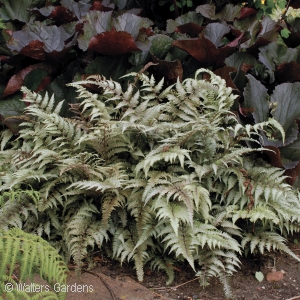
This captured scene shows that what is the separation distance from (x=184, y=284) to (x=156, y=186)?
A: 62 cm

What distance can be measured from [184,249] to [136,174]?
57 centimetres

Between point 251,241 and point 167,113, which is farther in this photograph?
point 167,113

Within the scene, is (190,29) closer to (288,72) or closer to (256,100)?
(288,72)

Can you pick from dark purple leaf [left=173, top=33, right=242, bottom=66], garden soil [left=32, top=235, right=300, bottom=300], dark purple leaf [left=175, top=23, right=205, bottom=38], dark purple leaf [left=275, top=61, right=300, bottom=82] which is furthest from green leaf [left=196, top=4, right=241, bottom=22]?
garden soil [left=32, top=235, right=300, bottom=300]

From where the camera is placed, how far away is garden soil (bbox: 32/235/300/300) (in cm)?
222

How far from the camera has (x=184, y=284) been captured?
236 cm

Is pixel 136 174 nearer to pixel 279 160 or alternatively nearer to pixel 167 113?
pixel 167 113

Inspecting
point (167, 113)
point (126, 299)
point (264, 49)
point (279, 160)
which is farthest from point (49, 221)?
point (264, 49)

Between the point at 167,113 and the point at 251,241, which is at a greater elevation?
the point at 167,113

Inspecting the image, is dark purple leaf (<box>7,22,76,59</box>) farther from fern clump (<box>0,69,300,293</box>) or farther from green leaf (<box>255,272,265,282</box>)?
green leaf (<box>255,272,265,282</box>)

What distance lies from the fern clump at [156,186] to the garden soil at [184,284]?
0.08 metres

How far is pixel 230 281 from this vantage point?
239cm

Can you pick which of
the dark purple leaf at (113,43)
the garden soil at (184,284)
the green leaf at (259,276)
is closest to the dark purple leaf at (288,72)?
the dark purple leaf at (113,43)

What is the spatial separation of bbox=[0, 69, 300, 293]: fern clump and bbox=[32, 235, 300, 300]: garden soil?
0.27ft
